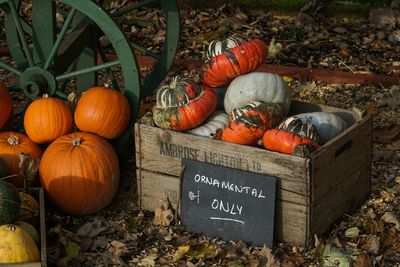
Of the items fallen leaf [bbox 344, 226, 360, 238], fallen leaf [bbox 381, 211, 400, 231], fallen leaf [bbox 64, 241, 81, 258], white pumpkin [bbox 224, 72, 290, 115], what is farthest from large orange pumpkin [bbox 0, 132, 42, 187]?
fallen leaf [bbox 381, 211, 400, 231]

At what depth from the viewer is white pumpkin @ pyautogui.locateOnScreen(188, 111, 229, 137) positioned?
4523mm

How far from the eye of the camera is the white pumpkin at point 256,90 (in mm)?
4535

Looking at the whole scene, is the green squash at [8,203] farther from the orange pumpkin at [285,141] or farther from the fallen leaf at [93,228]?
the orange pumpkin at [285,141]

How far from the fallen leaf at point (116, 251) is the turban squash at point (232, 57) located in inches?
39.1

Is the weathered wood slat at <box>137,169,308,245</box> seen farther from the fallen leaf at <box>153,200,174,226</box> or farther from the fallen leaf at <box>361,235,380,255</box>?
the fallen leaf at <box>361,235,380,255</box>

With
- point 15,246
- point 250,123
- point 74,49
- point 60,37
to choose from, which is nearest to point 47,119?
point 60,37

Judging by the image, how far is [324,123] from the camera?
4508 mm

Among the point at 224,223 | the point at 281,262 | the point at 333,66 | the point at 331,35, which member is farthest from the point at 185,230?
the point at 331,35

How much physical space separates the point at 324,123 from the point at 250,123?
42 cm

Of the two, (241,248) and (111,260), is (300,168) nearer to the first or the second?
(241,248)

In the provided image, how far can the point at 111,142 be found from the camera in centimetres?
500

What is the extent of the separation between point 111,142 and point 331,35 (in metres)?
3.00

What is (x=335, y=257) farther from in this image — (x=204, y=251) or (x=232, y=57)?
(x=232, y=57)

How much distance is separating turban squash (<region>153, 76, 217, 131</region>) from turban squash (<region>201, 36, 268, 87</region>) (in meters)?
0.16
